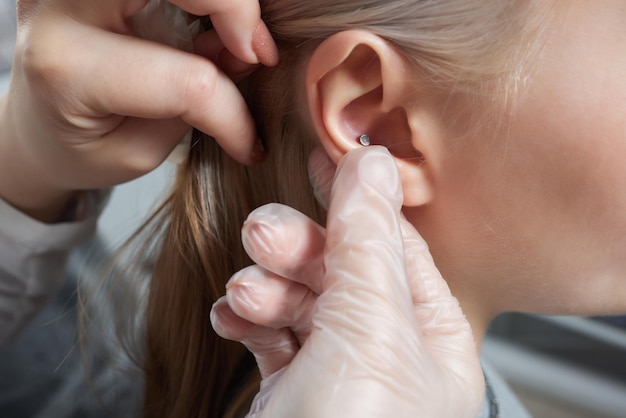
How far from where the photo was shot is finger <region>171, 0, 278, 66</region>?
0.61 metres

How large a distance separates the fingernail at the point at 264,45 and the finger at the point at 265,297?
0.71ft

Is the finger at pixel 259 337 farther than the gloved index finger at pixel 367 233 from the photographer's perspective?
Yes

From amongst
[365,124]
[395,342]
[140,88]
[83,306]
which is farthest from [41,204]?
[395,342]

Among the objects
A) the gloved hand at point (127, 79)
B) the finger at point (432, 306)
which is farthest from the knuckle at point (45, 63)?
the finger at point (432, 306)

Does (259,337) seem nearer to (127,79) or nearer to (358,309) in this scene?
(358,309)

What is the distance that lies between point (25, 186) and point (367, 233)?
0.58 meters

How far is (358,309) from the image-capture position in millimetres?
562

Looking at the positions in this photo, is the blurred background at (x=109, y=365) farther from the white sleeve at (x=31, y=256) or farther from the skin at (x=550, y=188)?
the skin at (x=550, y=188)

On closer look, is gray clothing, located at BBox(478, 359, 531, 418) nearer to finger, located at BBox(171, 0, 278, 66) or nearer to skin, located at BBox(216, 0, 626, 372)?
skin, located at BBox(216, 0, 626, 372)

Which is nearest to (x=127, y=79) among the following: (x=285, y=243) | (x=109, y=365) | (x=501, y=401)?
(x=285, y=243)

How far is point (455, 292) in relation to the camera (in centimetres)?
83

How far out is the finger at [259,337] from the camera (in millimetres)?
693

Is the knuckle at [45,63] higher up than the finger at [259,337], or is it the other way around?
the knuckle at [45,63]

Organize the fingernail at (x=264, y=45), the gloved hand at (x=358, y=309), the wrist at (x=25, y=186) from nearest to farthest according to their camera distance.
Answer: the gloved hand at (x=358, y=309)
the fingernail at (x=264, y=45)
the wrist at (x=25, y=186)
